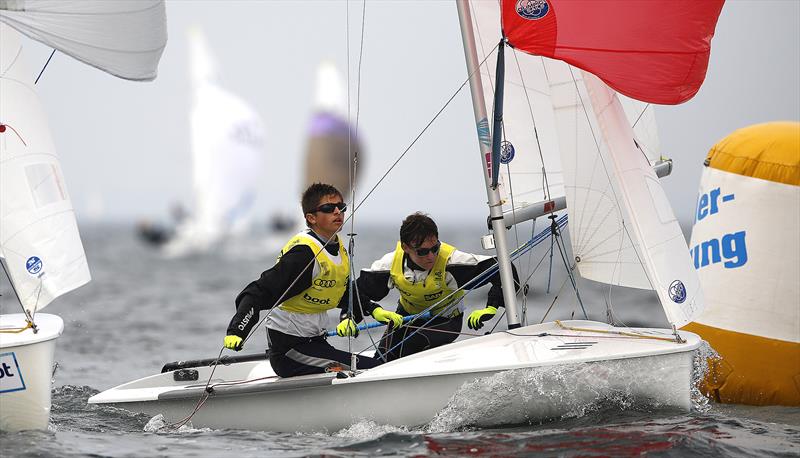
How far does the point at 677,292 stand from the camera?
187 inches

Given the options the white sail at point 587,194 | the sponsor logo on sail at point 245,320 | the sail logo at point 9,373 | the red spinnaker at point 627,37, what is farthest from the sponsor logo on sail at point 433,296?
the sail logo at point 9,373

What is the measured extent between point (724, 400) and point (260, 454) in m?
2.75

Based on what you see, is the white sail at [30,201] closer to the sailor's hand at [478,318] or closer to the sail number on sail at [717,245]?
the sailor's hand at [478,318]

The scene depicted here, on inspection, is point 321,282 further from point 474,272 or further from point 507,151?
point 507,151

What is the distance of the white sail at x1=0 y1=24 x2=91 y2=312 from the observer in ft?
15.8

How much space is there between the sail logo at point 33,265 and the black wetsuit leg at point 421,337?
1730 millimetres

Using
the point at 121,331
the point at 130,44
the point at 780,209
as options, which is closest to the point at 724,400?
the point at 780,209

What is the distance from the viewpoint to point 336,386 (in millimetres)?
4613

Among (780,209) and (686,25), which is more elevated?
(686,25)

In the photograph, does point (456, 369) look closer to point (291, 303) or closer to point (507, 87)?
point (291, 303)

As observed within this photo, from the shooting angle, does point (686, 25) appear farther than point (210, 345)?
No

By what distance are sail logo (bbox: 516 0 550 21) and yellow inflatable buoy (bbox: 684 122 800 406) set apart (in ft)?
5.99

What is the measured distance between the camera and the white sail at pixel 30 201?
4.81m

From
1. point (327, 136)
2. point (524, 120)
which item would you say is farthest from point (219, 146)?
point (524, 120)
